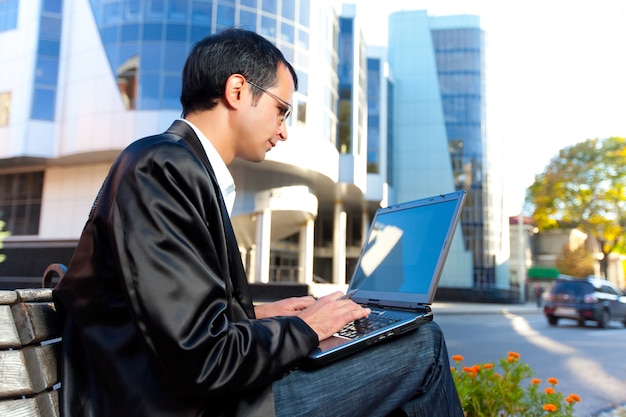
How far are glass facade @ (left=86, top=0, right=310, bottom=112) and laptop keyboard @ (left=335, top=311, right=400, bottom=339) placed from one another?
22332 millimetres

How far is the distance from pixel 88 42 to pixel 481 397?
25.8 meters

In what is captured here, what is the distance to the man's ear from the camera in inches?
64.0

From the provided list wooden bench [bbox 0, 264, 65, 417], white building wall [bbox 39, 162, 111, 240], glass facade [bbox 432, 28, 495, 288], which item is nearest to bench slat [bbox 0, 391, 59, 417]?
wooden bench [bbox 0, 264, 65, 417]

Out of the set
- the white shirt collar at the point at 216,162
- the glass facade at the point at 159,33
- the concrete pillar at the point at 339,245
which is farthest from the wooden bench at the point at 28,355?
the concrete pillar at the point at 339,245

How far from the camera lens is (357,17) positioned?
30.9 metres

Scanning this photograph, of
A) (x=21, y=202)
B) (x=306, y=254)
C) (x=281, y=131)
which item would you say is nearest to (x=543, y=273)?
(x=306, y=254)

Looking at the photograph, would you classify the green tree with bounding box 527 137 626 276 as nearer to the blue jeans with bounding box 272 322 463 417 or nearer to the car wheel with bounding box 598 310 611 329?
the car wheel with bounding box 598 310 611 329

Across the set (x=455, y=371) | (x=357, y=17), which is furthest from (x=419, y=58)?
(x=455, y=371)

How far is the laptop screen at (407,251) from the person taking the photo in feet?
6.51

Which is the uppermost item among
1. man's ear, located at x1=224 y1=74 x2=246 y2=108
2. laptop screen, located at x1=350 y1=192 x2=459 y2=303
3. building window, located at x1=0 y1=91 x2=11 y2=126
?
building window, located at x1=0 y1=91 x2=11 y2=126

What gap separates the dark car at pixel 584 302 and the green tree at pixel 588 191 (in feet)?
71.3

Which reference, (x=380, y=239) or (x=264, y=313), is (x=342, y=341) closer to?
(x=264, y=313)

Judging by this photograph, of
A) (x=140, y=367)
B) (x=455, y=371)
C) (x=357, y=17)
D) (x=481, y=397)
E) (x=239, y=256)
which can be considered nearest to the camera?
(x=140, y=367)

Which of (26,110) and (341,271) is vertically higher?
(26,110)
